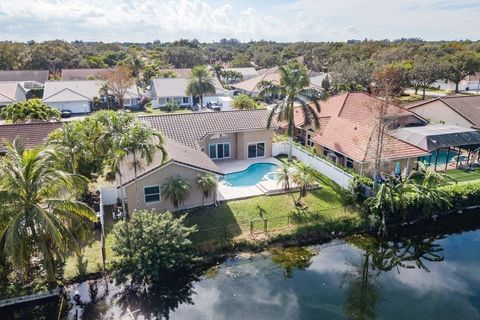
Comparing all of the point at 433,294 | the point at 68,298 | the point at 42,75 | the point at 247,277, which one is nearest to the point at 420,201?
the point at 433,294

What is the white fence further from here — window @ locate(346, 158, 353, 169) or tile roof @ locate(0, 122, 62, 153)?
tile roof @ locate(0, 122, 62, 153)

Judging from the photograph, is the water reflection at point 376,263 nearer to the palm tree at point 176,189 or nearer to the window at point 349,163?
the window at point 349,163

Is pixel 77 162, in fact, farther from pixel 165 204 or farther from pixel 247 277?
pixel 247 277

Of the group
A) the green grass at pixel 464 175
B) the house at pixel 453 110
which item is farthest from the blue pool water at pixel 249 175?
the house at pixel 453 110

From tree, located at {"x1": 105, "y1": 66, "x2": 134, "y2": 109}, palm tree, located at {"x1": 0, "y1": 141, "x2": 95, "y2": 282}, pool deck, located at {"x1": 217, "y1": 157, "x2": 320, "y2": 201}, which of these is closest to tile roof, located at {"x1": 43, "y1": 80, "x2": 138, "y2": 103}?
tree, located at {"x1": 105, "y1": 66, "x2": 134, "y2": 109}

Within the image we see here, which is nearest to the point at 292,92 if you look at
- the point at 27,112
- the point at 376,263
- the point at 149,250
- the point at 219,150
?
the point at 219,150
